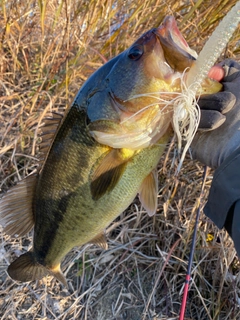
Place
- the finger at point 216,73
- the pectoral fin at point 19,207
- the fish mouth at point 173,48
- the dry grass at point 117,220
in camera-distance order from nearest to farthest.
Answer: the fish mouth at point 173,48, the finger at point 216,73, the pectoral fin at point 19,207, the dry grass at point 117,220

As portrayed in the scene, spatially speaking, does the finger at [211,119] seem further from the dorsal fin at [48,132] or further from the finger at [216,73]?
the dorsal fin at [48,132]

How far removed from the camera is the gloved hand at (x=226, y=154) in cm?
150

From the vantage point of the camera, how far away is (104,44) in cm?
285

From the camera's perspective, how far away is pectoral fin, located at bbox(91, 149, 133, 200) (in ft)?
4.94

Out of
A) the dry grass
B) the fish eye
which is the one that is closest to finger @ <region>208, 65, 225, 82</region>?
the fish eye

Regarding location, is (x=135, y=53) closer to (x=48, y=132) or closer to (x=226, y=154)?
(x=48, y=132)

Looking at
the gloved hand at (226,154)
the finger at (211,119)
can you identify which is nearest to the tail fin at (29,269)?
the gloved hand at (226,154)

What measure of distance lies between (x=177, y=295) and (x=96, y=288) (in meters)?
0.61

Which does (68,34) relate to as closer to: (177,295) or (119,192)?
(119,192)

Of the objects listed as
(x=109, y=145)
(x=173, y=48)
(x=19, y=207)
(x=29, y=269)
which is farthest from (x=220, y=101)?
(x=29, y=269)

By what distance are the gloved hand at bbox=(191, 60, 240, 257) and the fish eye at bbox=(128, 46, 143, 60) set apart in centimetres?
36

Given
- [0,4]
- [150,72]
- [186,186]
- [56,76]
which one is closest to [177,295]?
[186,186]

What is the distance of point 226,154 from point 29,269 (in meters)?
1.26

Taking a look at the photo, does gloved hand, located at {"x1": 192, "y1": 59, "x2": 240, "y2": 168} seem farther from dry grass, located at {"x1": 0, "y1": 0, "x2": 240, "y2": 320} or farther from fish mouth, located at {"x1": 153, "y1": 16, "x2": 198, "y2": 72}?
dry grass, located at {"x1": 0, "y1": 0, "x2": 240, "y2": 320}
